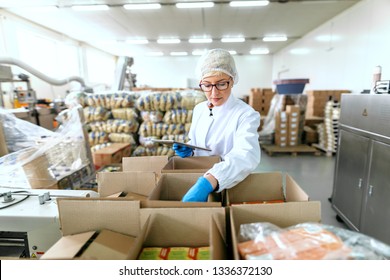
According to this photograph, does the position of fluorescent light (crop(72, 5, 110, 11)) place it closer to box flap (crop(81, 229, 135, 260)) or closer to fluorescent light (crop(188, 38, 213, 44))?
fluorescent light (crop(188, 38, 213, 44))

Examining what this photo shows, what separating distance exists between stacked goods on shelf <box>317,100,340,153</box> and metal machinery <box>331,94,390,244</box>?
7.11ft

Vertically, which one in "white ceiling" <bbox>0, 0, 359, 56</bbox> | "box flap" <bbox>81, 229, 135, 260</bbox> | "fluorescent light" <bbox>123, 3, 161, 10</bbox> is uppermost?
"white ceiling" <bbox>0, 0, 359, 56</bbox>

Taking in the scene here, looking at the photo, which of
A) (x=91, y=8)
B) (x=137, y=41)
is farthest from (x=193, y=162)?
(x=137, y=41)

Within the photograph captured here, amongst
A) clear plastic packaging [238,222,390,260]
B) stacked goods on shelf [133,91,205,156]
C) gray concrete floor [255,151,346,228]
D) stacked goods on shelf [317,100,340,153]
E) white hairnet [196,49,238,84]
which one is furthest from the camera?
stacked goods on shelf [317,100,340,153]

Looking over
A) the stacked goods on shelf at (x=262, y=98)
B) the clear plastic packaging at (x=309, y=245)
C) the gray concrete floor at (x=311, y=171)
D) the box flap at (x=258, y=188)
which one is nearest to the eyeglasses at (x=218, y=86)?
the box flap at (x=258, y=188)

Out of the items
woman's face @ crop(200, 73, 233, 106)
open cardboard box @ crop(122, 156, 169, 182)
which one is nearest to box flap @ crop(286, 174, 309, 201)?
woman's face @ crop(200, 73, 233, 106)

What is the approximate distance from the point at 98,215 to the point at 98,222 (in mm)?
24

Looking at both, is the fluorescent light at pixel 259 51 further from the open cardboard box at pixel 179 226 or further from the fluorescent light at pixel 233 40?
the open cardboard box at pixel 179 226

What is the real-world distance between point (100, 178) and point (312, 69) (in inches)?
294

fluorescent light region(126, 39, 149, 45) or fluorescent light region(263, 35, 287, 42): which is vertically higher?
fluorescent light region(126, 39, 149, 45)

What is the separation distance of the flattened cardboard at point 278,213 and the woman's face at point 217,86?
70 centimetres

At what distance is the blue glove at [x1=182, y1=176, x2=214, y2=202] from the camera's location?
31.9 inches

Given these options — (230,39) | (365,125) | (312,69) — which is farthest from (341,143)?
(230,39)

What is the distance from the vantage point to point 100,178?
1.03 m
